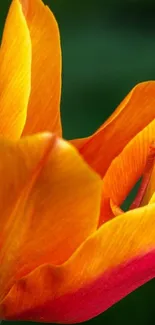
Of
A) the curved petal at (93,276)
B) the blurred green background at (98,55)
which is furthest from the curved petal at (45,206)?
the blurred green background at (98,55)

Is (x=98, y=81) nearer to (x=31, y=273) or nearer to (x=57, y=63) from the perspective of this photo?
(x=57, y=63)

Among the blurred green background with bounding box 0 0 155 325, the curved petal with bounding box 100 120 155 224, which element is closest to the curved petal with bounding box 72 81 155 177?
the curved petal with bounding box 100 120 155 224

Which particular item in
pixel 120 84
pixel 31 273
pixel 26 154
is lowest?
pixel 120 84

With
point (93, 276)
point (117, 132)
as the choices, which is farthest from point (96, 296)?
point (117, 132)

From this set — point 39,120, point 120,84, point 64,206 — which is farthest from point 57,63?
point 120,84

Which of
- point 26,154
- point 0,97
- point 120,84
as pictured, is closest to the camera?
point 26,154

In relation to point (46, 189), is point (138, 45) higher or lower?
lower

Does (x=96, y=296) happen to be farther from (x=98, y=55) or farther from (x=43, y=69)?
(x=98, y=55)

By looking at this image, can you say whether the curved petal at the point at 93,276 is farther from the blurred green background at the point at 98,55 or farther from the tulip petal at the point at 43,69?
the blurred green background at the point at 98,55
